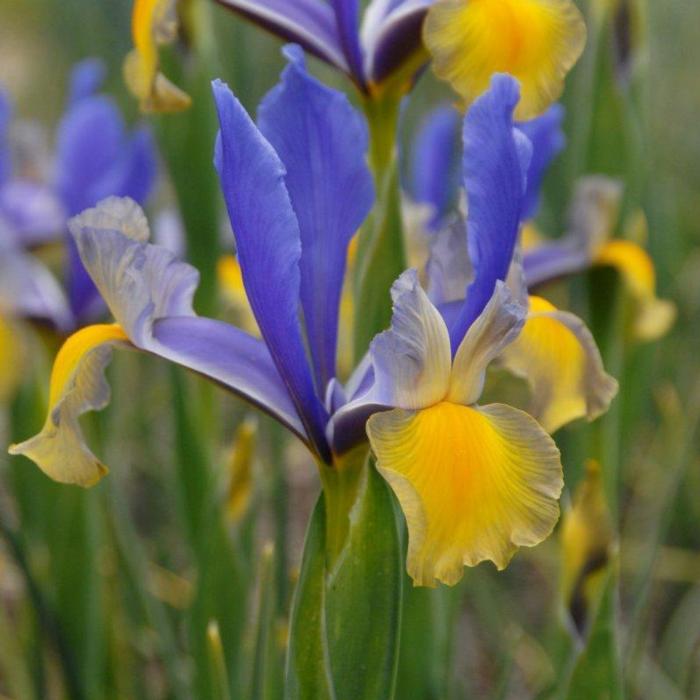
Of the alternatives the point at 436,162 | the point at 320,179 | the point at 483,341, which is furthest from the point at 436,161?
the point at 483,341

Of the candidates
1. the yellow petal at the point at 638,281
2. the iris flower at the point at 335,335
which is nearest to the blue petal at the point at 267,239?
the iris flower at the point at 335,335

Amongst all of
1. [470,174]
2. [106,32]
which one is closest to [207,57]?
[470,174]

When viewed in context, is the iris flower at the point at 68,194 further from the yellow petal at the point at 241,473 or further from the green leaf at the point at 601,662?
the green leaf at the point at 601,662

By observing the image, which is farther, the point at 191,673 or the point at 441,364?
the point at 191,673

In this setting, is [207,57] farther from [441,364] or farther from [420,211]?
[441,364]

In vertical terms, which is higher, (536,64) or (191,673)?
(536,64)
